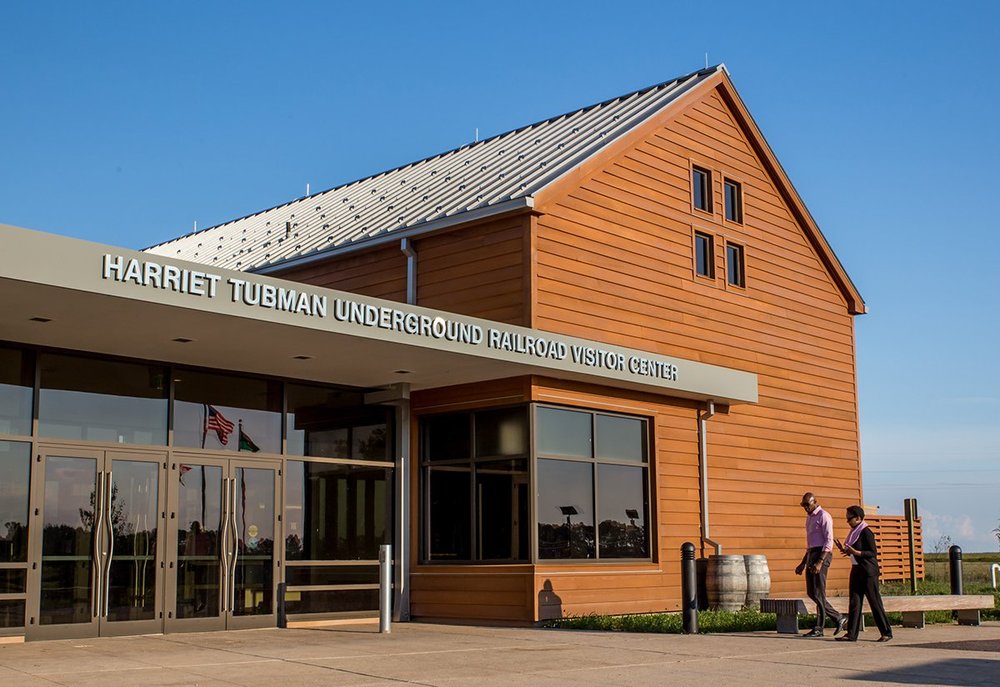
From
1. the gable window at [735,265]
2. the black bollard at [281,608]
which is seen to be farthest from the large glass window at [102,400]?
the gable window at [735,265]

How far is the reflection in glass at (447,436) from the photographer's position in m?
18.0

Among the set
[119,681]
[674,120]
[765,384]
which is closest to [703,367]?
[765,384]

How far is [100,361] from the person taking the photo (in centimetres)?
1557

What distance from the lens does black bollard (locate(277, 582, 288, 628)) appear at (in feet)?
55.9

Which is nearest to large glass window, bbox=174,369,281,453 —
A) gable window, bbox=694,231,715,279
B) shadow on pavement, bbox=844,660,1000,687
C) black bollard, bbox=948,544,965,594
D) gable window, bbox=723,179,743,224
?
gable window, bbox=694,231,715,279

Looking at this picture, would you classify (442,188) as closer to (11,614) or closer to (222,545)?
(222,545)

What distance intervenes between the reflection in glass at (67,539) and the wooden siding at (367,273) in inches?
228

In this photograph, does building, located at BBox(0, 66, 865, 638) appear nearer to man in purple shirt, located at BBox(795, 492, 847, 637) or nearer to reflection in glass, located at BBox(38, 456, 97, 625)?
reflection in glass, located at BBox(38, 456, 97, 625)

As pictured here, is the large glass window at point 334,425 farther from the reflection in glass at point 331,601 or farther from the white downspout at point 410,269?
the reflection in glass at point 331,601

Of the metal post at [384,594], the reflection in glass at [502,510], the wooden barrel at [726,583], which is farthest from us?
the wooden barrel at [726,583]

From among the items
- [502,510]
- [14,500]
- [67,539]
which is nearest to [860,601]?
[502,510]

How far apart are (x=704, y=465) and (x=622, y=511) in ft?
7.23

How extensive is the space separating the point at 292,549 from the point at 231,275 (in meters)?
5.79

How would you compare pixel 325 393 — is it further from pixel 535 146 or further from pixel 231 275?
pixel 535 146
